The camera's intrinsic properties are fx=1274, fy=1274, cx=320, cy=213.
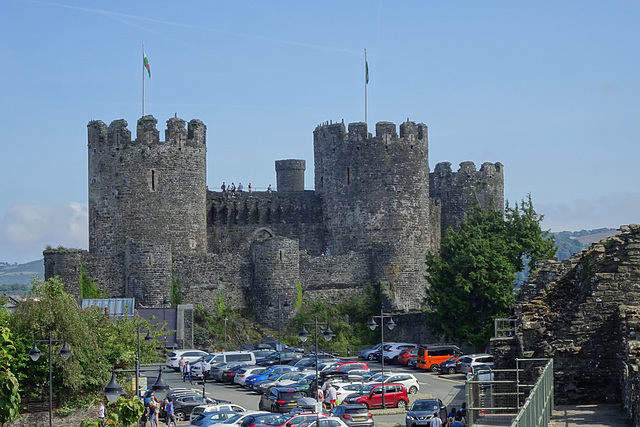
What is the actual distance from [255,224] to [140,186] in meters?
10.6

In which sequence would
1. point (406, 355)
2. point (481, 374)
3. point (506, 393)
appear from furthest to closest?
point (406, 355)
point (481, 374)
point (506, 393)

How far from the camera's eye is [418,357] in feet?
203

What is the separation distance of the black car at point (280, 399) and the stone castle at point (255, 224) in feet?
73.2

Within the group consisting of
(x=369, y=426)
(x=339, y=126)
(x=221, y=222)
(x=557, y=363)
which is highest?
(x=339, y=126)

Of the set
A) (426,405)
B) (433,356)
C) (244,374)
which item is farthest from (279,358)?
(426,405)

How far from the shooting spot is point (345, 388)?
49656 millimetres

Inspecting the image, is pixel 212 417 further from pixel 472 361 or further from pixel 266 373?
pixel 472 361

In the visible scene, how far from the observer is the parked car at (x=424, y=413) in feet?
135

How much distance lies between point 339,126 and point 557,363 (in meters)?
48.8

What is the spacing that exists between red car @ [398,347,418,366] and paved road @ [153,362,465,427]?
0.63m

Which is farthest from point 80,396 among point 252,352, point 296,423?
point 252,352

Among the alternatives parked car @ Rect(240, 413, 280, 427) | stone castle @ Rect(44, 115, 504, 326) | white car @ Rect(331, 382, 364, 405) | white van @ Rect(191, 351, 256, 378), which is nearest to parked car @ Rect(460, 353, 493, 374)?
white car @ Rect(331, 382, 364, 405)

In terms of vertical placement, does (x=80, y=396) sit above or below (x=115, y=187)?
below

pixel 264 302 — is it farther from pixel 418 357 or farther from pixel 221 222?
pixel 418 357
